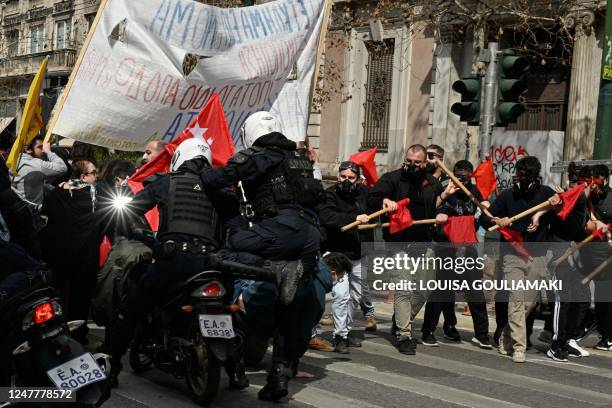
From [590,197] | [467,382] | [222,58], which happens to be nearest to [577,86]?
[590,197]

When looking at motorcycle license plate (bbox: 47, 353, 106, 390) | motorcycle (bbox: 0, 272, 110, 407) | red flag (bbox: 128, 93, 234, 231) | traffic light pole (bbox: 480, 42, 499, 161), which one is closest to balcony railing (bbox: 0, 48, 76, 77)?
traffic light pole (bbox: 480, 42, 499, 161)

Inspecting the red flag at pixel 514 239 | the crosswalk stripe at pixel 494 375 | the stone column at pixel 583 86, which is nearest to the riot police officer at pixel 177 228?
the crosswalk stripe at pixel 494 375

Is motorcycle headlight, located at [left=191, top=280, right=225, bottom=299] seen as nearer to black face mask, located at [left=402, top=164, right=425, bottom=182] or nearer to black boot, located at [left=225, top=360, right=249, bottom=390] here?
black boot, located at [left=225, top=360, right=249, bottom=390]

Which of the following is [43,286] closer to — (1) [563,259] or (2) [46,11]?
(1) [563,259]

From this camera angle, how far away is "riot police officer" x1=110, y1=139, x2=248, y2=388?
6.27m

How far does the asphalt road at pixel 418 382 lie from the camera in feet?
21.8

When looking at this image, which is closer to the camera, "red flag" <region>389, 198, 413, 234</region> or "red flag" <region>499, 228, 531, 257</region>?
"red flag" <region>499, 228, 531, 257</region>

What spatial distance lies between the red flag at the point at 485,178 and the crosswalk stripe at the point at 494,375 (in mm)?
2304

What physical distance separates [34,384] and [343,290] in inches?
178

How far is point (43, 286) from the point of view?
4.88 metres

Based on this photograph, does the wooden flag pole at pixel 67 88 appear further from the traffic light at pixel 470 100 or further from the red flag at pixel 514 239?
the traffic light at pixel 470 100

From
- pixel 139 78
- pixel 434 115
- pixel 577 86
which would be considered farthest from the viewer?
pixel 434 115

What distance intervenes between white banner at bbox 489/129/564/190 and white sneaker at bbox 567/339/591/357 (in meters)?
7.78

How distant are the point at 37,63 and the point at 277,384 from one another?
1534 inches
